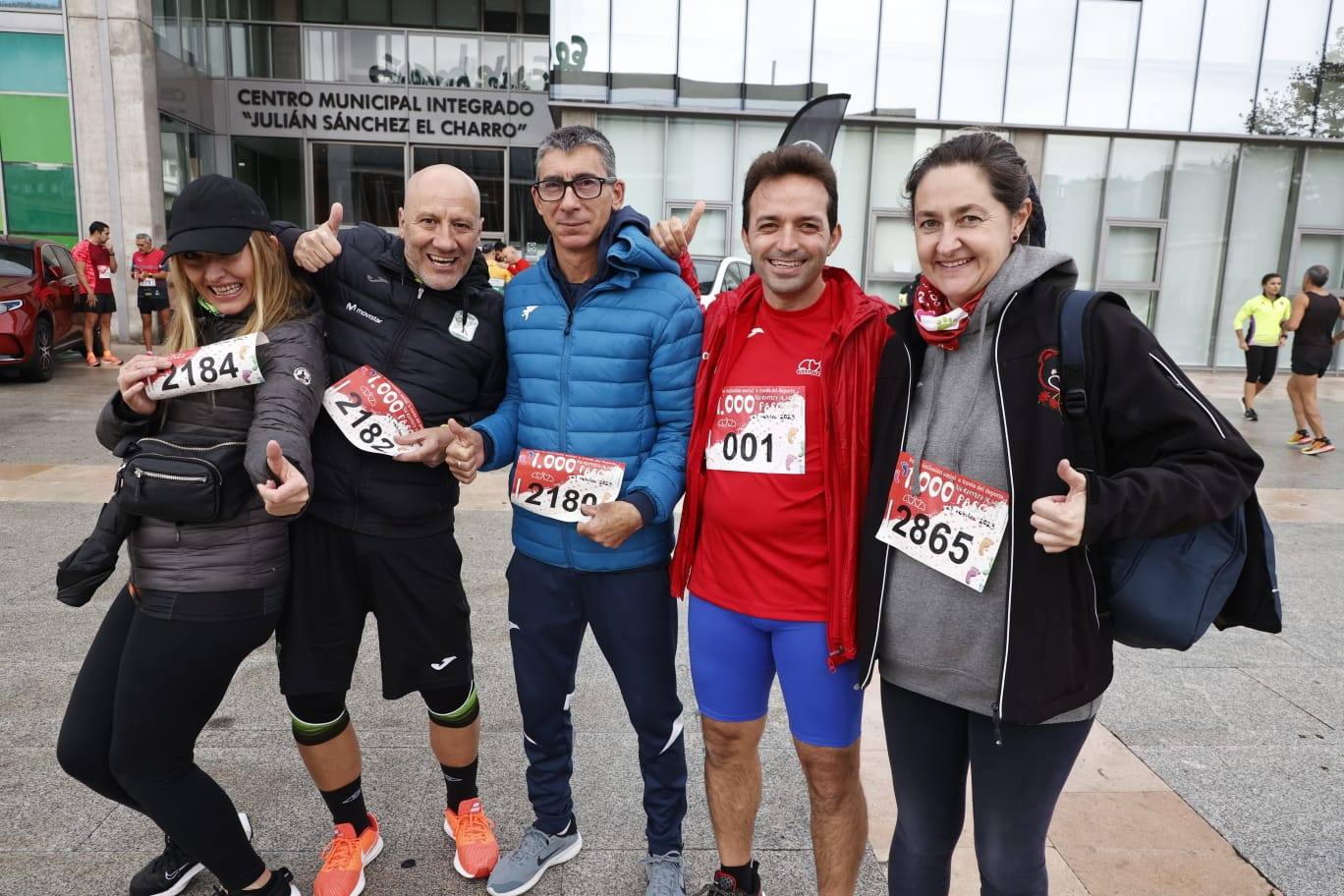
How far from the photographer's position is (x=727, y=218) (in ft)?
52.4

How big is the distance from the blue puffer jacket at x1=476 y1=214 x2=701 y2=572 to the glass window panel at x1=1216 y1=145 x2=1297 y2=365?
17.3 m

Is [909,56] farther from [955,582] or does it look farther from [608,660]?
[955,582]

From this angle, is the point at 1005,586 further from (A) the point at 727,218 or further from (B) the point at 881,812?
(A) the point at 727,218

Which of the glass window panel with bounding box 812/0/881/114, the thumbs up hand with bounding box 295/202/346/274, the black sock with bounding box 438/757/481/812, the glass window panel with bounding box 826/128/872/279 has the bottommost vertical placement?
the black sock with bounding box 438/757/481/812

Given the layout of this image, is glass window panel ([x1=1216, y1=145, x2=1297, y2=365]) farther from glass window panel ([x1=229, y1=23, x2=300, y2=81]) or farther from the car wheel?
glass window panel ([x1=229, y1=23, x2=300, y2=81])

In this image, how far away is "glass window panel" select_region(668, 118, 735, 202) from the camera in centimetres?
1594

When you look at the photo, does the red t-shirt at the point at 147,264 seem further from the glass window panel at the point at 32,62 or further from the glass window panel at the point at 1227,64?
the glass window panel at the point at 1227,64

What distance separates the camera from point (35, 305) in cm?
1111

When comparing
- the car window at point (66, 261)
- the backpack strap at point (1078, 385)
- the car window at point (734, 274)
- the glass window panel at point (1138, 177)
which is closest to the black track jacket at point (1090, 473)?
the backpack strap at point (1078, 385)

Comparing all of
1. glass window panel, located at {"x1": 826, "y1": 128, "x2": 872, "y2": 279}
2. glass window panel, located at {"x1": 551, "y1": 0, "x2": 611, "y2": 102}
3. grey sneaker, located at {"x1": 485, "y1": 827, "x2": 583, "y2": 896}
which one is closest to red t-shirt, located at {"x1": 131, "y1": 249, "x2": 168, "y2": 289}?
glass window panel, located at {"x1": 551, "y1": 0, "x2": 611, "y2": 102}

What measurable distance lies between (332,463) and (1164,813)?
280cm

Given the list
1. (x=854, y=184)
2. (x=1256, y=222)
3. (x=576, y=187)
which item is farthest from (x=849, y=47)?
(x=576, y=187)

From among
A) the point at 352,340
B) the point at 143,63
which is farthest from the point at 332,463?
the point at 143,63

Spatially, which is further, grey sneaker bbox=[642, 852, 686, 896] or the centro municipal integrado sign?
the centro municipal integrado sign
